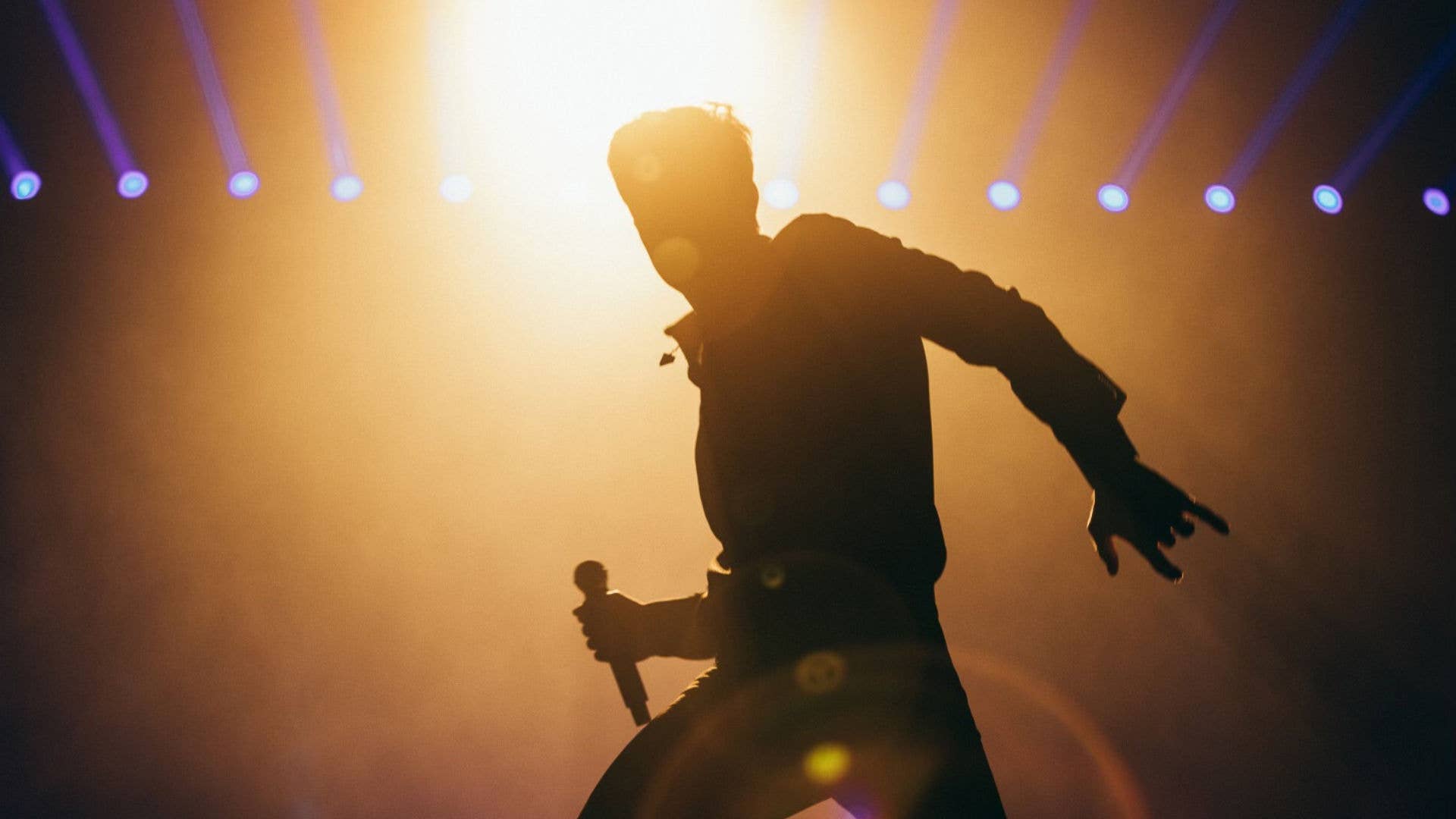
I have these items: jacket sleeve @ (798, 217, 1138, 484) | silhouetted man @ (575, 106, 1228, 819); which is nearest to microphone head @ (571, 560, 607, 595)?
silhouetted man @ (575, 106, 1228, 819)

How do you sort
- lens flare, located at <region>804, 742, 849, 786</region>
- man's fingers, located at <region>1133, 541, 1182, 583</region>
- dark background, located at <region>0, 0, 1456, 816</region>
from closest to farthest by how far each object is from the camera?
man's fingers, located at <region>1133, 541, 1182, 583</region>
lens flare, located at <region>804, 742, 849, 786</region>
dark background, located at <region>0, 0, 1456, 816</region>

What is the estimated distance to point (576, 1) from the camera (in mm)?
2289

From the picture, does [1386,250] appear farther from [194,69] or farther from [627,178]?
[194,69]

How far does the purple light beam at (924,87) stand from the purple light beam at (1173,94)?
66 centimetres

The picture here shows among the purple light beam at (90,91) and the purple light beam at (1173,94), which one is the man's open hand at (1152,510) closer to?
the purple light beam at (1173,94)

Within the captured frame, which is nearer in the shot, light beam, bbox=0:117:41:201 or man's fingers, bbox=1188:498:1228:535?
man's fingers, bbox=1188:498:1228:535

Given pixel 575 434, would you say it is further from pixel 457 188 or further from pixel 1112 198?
pixel 1112 198

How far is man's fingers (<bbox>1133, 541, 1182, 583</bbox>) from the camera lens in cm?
61

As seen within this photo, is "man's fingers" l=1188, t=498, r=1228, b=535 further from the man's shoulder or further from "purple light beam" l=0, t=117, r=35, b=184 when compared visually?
"purple light beam" l=0, t=117, r=35, b=184

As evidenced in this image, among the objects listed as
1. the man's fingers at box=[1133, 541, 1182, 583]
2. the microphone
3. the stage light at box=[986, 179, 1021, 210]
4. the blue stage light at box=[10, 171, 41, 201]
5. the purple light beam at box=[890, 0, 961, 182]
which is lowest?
the man's fingers at box=[1133, 541, 1182, 583]

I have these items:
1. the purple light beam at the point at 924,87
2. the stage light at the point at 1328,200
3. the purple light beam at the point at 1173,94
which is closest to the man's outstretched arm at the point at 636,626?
the purple light beam at the point at 924,87

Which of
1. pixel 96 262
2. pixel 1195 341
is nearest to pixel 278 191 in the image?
pixel 96 262

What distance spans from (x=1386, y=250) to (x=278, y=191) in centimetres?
345

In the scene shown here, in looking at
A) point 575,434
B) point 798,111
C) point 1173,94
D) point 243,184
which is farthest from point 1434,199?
point 243,184
